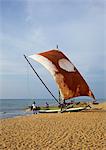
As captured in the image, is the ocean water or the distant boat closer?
the distant boat

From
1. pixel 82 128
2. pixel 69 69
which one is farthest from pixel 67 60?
pixel 82 128

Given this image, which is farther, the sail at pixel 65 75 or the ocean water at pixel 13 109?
the ocean water at pixel 13 109

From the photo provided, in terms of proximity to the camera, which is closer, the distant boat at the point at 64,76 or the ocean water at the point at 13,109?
the distant boat at the point at 64,76

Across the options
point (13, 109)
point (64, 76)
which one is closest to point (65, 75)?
point (64, 76)

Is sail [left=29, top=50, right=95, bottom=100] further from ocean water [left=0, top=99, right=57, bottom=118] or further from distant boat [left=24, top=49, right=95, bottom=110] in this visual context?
ocean water [left=0, top=99, right=57, bottom=118]

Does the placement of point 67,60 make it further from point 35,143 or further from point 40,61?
point 35,143

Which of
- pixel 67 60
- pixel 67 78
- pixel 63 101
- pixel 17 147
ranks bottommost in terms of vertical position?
pixel 17 147

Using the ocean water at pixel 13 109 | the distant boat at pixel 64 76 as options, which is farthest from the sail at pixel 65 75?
the ocean water at pixel 13 109

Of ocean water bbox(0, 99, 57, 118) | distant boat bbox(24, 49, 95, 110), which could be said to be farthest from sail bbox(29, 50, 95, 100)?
ocean water bbox(0, 99, 57, 118)

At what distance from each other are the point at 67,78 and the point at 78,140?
49.7 feet

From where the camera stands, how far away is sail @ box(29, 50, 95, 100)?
27555 mm

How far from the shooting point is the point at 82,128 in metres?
16.6

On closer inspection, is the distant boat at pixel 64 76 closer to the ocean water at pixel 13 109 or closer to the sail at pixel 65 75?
the sail at pixel 65 75

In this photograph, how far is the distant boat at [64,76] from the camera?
27547mm
